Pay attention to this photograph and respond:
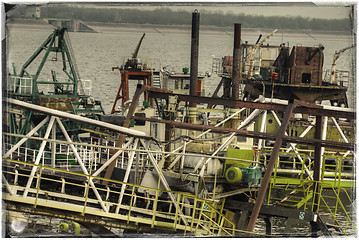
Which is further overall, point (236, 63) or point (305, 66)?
point (305, 66)

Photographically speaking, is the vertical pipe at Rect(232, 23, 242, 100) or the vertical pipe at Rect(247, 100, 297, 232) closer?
the vertical pipe at Rect(247, 100, 297, 232)

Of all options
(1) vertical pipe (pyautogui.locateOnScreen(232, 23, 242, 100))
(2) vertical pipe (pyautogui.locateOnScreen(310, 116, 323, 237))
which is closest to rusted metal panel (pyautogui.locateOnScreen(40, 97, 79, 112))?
(1) vertical pipe (pyautogui.locateOnScreen(232, 23, 242, 100))

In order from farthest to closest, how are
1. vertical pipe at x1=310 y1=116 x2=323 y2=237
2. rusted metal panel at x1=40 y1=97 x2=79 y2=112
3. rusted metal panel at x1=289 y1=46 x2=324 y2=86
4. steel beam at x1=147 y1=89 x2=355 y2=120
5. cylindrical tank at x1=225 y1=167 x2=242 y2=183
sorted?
rusted metal panel at x1=289 y1=46 x2=324 y2=86 < rusted metal panel at x1=40 y1=97 x2=79 y2=112 < cylindrical tank at x1=225 y1=167 x2=242 y2=183 < vertical pipe at x1=310 y1=116 x2=323 y2=237 < steel beam at x1=147 y1=89 x2=355 y2=120

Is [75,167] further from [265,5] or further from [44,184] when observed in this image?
[265,5]

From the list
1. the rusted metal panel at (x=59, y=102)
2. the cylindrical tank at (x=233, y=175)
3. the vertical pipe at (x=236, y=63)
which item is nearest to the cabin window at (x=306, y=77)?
the vertical pipe at (x=236, y=63)

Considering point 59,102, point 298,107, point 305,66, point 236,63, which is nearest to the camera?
point 298,107

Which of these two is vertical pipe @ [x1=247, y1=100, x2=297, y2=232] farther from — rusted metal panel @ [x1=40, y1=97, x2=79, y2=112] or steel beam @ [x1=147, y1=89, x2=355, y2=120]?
rusted metal panel @ [x1=40, y1=97, x2=79, y2=112]

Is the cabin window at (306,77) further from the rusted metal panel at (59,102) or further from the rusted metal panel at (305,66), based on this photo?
the rusted metal panel at (59,102)

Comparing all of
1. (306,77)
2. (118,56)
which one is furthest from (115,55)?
(306,77)

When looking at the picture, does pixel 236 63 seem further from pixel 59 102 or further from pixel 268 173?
pixel 268 173

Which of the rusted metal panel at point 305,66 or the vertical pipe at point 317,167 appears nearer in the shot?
the vertical pipe at point 317,167

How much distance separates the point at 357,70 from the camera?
45.3ft

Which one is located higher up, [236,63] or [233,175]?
[236,63]

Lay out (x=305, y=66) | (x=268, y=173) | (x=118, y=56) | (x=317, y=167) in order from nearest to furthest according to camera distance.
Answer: (x=268, y=173), (x=317, y=167), (x=305, y=66), (x=118, y=56)
